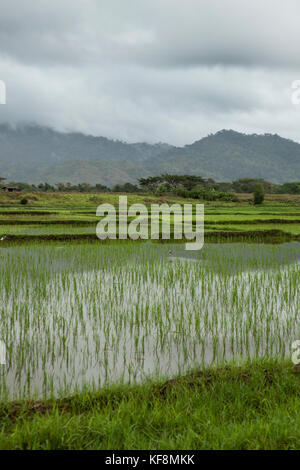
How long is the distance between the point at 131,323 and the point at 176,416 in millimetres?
2844

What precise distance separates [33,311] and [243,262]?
273 inches

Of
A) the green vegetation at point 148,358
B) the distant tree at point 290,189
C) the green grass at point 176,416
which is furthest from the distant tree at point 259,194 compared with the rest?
the green grass at point 176,416

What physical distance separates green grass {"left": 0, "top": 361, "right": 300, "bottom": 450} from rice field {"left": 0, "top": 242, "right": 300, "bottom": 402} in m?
0.33

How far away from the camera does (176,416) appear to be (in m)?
3.21

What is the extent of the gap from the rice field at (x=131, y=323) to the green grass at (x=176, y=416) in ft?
1.08

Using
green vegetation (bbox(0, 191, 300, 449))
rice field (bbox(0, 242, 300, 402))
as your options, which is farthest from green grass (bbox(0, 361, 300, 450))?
rice field (bbox(0, 242, 300, 402))

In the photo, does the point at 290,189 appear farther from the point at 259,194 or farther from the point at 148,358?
the point at 148,358

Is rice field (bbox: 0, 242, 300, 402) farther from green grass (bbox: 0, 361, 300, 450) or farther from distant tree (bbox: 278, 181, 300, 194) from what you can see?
distant tree (bbox: 278, 181, 300, 194)

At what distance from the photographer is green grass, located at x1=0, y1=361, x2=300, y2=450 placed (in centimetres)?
292

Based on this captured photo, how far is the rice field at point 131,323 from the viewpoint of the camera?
181 inches

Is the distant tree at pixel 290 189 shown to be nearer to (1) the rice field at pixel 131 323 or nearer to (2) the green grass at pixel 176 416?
(1) the rice field at pixel 131 323
